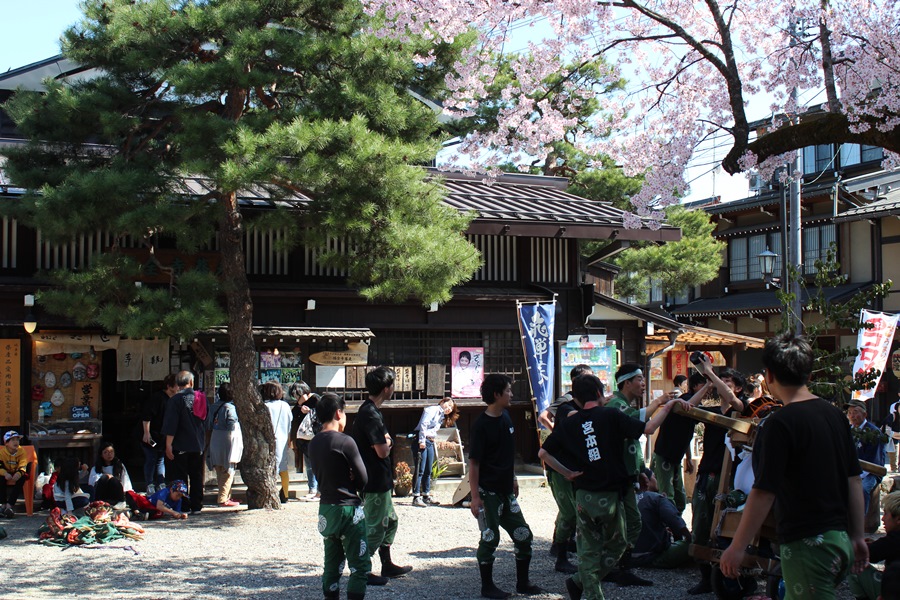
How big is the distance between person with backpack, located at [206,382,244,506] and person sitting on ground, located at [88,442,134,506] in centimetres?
119

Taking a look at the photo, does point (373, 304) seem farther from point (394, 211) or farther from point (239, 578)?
point (239, 578)

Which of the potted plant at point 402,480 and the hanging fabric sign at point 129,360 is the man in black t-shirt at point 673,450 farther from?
the hanging fabric sign at point 129,360

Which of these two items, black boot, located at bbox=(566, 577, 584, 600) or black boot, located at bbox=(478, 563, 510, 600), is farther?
black boot, located at bbox=(478, 563, 510, 600)

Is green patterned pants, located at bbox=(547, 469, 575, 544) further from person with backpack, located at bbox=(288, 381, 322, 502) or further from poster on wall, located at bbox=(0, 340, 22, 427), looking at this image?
poster on wall, located at bbox=(0, 340, 22, 427)

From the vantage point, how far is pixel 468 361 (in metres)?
14.8

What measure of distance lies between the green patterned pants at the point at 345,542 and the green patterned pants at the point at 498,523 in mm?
1059

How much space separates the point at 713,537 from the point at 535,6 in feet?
17.0

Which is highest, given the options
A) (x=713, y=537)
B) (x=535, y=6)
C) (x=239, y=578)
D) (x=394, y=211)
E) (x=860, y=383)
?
(x=535, y=6)

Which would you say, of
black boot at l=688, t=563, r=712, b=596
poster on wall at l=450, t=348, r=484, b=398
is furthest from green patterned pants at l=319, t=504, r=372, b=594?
poster on wall at l=450, t=348, r=484, b=398

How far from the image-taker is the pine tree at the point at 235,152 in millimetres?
9930

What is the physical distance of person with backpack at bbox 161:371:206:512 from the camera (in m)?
11.4

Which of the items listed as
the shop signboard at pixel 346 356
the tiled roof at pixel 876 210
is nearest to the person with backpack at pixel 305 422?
the shop signboard at pixel 346 356

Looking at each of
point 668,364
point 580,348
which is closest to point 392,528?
point 580,348

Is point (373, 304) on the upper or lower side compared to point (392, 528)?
upper
